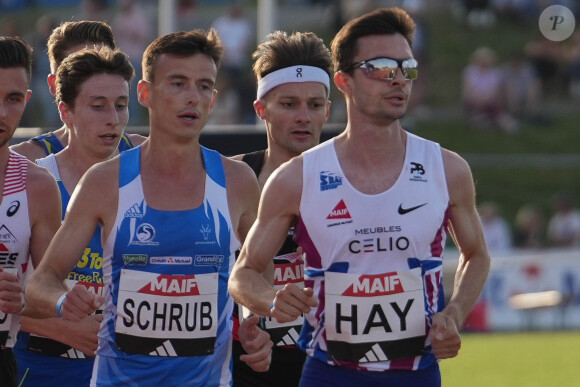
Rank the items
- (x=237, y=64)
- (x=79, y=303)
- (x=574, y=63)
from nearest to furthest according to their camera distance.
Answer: (x=79, y=303) < (x=237, y=64) < (x=574, y=63)

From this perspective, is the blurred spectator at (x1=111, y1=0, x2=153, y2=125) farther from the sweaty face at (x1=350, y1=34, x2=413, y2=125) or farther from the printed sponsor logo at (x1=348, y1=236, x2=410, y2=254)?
the printed sponsor logo at (x1=348, y1=236, x2=410, y2=254)

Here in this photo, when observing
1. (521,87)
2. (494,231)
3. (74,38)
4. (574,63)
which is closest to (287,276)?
(74,38)

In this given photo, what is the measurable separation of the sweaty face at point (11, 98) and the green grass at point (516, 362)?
1069 cm

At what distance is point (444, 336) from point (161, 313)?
49.8 inches

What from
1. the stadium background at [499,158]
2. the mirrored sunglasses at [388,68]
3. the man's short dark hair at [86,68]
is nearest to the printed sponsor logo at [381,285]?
the mirrored sunglasses at [388,68]

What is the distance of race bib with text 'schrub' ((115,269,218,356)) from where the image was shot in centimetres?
591

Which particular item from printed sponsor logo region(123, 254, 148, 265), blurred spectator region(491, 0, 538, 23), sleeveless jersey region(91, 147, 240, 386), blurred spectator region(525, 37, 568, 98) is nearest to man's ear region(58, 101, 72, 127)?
sleeveless jersey region(91, 147, 240, 386)

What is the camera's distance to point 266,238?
19.4 feet

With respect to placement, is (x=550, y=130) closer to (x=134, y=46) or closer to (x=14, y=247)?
(x=134, y=46)

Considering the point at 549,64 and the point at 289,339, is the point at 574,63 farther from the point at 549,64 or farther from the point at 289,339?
the point at 289,339

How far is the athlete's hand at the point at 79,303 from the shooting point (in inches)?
220

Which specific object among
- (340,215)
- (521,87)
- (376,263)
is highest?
(521,87)

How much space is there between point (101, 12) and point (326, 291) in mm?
16861

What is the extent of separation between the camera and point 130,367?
5922mm
